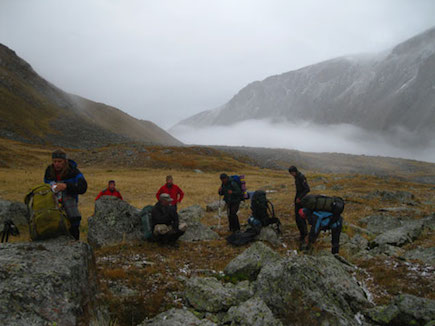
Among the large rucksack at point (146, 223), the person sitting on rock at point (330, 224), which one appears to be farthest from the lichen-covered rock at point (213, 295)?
the large rucksack at point (146, 223)

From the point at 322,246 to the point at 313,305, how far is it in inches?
247

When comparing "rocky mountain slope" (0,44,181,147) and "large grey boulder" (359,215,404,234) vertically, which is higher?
"rocky mountain slope" (0,44,181,147)

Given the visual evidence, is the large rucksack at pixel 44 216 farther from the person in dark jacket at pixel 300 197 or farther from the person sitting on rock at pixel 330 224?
the person in dark jacket at pixel 300 197

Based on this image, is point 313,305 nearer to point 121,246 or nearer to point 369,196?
point 121,246

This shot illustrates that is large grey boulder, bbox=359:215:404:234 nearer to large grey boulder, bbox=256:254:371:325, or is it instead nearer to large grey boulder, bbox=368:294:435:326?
large grey boulder, bbox=256:254:371:325

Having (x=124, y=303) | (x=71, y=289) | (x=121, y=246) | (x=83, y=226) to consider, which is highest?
(x=71, y=289)

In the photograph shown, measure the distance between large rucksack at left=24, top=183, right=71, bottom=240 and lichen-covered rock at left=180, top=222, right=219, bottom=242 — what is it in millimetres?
6307

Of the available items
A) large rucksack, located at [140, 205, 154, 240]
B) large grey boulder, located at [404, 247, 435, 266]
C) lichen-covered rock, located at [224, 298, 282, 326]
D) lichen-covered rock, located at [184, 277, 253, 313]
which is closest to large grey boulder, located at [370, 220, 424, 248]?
large grey boulder, located at [404, 247, 435, 266]

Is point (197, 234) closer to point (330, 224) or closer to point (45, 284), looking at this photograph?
point (330, 224)

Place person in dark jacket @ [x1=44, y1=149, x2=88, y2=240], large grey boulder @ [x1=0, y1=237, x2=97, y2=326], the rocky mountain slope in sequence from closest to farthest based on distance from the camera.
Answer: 1. large grey boulder @ [x1=0, y1=237, x2=97, y2=326]
2. person in dark jacket @ [x1=44, y1=149, x2=88, y2=240]
3. the rocky mountain slope

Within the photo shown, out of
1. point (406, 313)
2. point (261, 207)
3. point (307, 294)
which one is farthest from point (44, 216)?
point (261, 207)

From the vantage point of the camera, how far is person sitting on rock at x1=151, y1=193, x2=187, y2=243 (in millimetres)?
9797

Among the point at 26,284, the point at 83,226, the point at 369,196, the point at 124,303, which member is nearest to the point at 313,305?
the point at 124,303

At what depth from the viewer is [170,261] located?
8.19 m
